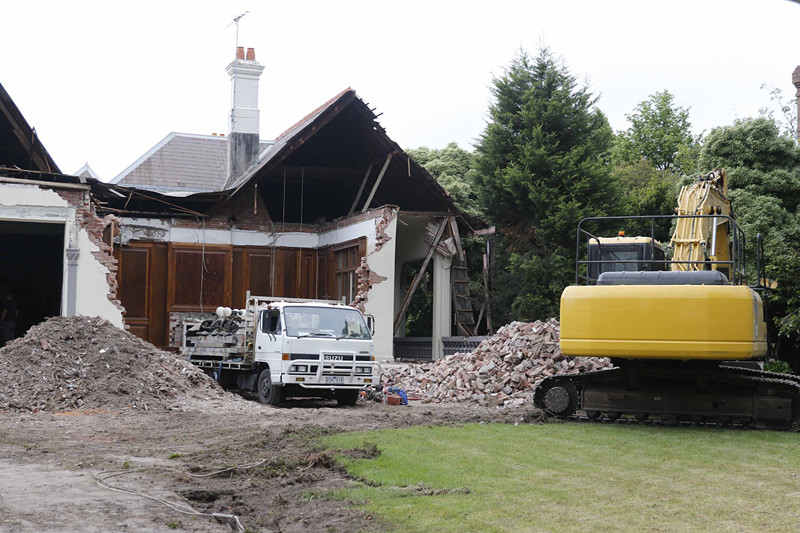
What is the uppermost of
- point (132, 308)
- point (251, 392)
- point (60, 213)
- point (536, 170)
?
point (536, 170)

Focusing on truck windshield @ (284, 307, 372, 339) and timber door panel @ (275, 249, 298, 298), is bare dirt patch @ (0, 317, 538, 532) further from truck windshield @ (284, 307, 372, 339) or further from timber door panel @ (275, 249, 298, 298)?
timber door panel @ (275, 249, 298, 298)

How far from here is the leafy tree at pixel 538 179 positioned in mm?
28984

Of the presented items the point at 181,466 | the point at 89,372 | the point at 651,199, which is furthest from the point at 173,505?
the point at 651,199

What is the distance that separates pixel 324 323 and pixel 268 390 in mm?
1811

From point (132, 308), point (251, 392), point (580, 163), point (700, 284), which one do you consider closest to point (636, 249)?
point (700, 284)

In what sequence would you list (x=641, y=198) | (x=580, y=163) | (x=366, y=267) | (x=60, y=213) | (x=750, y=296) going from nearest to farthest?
(x=750, y=296) < (x=60, y=213) < (x=366, y=267) < (x=580, y=163) < (x=641, y=198)

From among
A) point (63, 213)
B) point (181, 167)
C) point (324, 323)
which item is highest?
point (181, 167)

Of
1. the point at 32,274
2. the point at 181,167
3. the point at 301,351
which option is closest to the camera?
the point at 301,351

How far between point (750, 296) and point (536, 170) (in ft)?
61.4

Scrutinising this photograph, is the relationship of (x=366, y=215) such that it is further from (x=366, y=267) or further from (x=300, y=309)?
(x=300, y=309)

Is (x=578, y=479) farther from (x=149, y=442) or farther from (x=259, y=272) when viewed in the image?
(x=259, y=272)

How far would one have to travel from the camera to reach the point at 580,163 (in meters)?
29.5

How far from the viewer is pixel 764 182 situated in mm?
25156

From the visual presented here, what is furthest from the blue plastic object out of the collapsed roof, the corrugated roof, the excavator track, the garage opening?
the corrugated roof
